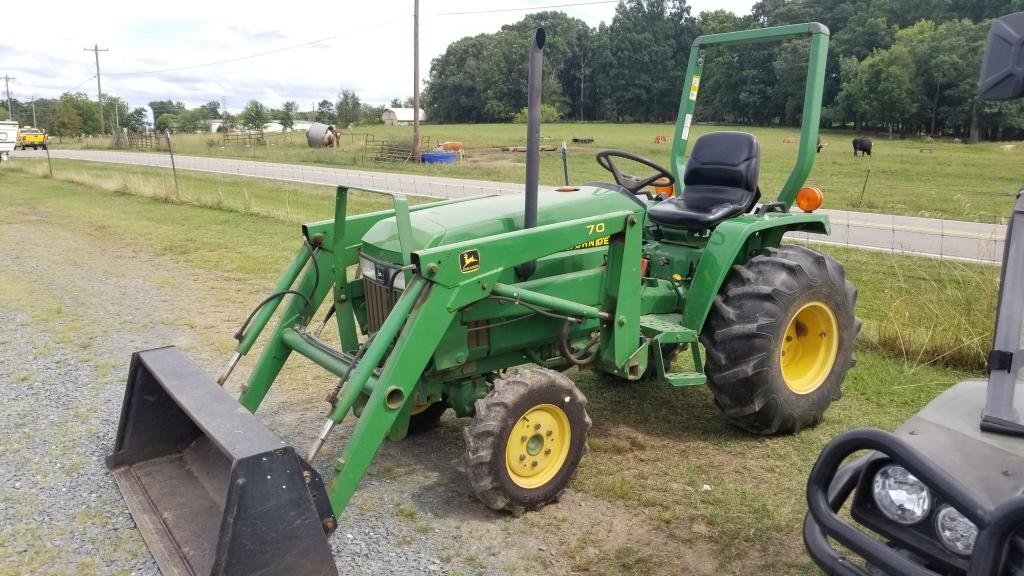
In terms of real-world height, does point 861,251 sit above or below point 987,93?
below

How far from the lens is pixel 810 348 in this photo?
476cm

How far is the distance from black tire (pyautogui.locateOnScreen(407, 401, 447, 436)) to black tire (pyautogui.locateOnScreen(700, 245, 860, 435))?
1.60 meters

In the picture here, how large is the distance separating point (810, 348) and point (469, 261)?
253 centimetres

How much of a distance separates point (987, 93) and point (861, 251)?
9185mm

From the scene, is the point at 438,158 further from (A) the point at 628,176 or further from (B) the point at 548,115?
(B) the point at 548,115

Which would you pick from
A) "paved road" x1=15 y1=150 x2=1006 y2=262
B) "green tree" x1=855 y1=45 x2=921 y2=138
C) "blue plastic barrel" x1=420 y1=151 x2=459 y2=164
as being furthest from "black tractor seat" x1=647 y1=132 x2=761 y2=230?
"green tree" x1=855 y1=45 x2=921 y2=138

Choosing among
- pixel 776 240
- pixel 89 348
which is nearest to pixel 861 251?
pixel 776 240

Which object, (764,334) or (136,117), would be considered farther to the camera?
(136,117)

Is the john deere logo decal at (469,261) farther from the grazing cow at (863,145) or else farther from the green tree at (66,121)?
the green tree at (66,121)

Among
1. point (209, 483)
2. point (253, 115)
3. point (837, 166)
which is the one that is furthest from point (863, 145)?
point (253, 115)

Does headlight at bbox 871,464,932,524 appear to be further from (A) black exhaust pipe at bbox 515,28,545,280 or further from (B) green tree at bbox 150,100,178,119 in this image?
(B) green tree at bbox 150,100,178,119

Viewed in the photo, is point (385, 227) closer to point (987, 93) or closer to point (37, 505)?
point (37, 505)

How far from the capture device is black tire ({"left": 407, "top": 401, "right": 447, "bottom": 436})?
4539mm

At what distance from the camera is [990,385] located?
2.31 metres
